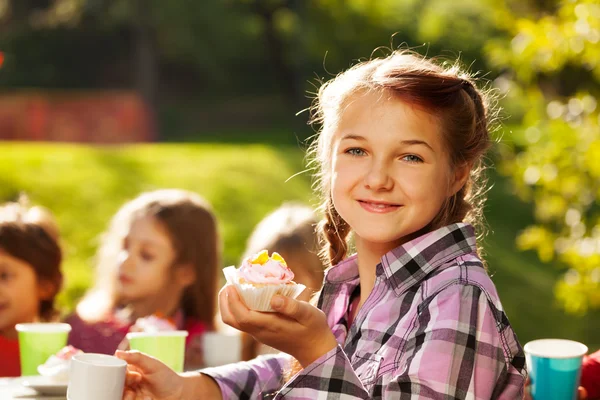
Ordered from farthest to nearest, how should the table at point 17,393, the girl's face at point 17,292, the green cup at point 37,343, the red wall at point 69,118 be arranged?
the red wall at point 69,118 → the girl's face at point 17,292 → the green cup at point 37,343 → the table at point 17,393

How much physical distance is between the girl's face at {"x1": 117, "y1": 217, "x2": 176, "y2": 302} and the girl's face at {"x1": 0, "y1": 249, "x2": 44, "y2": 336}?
36 centimetres

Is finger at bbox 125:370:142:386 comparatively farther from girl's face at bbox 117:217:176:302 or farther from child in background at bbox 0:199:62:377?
girl's face at bbox 117:217:176:302

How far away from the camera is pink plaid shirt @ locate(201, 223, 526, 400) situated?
1660mm

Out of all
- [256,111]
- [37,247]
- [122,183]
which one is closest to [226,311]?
[37,247]

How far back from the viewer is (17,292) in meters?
4.09

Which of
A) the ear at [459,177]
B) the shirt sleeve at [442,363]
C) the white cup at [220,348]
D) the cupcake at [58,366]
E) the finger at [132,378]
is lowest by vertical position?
the white cup at [220,348]

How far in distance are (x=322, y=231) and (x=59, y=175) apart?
905cm

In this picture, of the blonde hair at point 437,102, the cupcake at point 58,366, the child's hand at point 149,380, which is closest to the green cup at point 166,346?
the cupcake at point 58,366

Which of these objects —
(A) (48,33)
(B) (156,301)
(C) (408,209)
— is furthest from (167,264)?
(A) (48,33)

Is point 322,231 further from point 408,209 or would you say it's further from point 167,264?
point 167,264

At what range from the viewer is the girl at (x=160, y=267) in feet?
13.9

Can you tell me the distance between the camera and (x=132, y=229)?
4.29 meters

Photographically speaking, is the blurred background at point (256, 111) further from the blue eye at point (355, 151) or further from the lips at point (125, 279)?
the lips at point (125, 279)

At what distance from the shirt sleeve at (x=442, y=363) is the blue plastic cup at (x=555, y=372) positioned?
0.52 m
